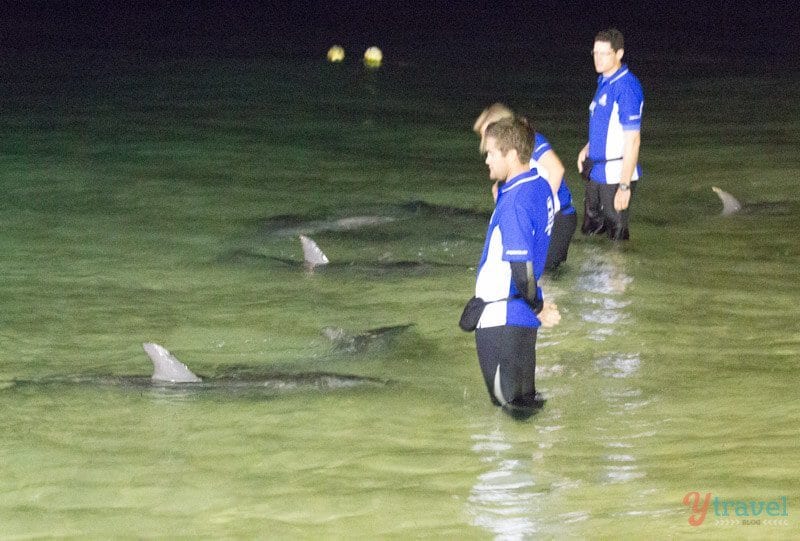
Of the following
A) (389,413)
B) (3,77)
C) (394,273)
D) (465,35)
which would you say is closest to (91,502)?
(389,413)

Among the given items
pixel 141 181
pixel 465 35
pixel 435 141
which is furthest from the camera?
pixel 465 35

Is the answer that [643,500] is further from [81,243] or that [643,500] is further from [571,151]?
[571,151]

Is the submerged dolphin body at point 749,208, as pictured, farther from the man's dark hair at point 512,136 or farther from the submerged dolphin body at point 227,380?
the man's dark hair at point 512,136

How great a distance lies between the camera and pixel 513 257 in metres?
6.74

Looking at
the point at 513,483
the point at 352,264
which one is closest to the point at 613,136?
the point at 352,264

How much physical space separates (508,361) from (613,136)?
4384 mm

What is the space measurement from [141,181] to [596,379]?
8760 millimetres

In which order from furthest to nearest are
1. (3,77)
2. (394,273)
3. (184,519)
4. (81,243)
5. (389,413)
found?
(3,77)
(81,243)
(394,273)
(389,413)
(184,519)

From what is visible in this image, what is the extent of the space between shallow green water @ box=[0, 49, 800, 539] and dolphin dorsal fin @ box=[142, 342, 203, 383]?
→ 217mm

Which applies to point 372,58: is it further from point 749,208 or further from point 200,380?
point 200,380

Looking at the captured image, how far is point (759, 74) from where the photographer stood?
2550 cm

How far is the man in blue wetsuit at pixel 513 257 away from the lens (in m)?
6.76

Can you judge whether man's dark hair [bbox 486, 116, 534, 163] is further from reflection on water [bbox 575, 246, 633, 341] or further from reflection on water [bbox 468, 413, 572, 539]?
reflection on water [bbox 575, 246, 633, 341]

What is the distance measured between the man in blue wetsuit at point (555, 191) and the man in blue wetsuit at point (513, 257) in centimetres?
74
